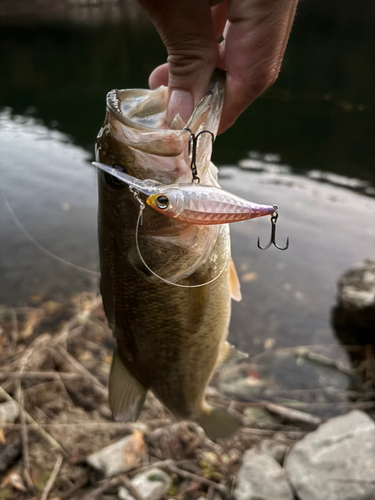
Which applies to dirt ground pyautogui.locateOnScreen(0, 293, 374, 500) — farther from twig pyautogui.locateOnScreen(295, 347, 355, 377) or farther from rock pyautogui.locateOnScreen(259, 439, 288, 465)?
twig pyautogui.locateOnScreen(295, 347, 355, 377)

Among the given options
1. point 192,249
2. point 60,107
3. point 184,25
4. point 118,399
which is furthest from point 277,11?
point 60,107

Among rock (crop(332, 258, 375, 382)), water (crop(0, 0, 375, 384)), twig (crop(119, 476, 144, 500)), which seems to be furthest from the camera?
water (crop(0, 0, 375, 384))

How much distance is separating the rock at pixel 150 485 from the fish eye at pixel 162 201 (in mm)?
2387

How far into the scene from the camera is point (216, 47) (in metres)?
1.50

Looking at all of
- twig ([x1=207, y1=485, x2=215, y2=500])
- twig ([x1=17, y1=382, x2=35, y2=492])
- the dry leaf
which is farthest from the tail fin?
twig ([x1=17, y1=382, x2=35, y2=492])

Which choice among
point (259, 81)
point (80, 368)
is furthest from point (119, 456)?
point (259, 81)

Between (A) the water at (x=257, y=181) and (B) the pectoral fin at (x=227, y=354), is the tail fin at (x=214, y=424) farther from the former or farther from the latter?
(A) the water at (x=257, y=181)

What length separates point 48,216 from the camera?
22.8 feet

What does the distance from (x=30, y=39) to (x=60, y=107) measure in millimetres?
18634

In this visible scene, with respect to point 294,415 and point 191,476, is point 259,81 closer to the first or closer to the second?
point 191,476

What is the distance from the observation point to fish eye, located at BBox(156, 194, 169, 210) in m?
1.14

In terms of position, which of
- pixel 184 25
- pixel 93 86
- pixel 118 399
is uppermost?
pixel 184 25

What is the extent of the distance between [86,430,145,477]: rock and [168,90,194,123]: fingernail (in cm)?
252

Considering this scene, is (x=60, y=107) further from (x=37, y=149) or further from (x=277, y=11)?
(x=277, y=11)
